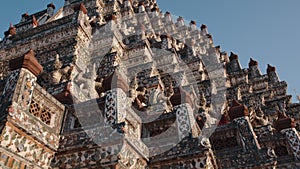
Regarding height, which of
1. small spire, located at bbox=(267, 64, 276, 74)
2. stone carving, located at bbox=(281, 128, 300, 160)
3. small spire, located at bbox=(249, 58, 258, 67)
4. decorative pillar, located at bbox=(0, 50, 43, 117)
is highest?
small spire, located at bbox=(249, 58, 258, 67)

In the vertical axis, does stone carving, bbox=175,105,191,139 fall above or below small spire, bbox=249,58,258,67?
below

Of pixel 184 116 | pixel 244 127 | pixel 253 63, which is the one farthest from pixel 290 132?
pixel 253 63

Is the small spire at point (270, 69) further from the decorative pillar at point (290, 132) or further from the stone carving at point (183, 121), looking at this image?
the stone carving at point (183, 121)

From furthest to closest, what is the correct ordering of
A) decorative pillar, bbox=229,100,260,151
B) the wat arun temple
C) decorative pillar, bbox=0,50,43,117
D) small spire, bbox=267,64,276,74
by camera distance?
small spire, bbox=267,64,276,74, decorative pillar, bbox=229,100,260,151, the wat arun temple, decorative pillar, bbox=0,50,43,117

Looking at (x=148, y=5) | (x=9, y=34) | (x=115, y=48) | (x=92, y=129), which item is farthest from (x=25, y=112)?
(x=148, y=5)

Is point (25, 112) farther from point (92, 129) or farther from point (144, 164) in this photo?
point (144, 164)

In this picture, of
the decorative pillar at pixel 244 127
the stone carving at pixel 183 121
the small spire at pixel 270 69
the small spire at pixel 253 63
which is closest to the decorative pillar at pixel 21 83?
the stone carving at pixel 183 121

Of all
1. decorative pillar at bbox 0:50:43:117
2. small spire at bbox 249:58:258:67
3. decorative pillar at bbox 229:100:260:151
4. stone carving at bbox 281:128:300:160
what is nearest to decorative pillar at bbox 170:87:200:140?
decorative pillar at bbox 229:100:260:151

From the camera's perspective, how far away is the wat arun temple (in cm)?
533

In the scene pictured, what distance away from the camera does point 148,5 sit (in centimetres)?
3597

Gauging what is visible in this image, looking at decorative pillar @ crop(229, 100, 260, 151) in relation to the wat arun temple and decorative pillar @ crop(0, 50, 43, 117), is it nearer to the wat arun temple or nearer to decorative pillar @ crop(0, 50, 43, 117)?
the wat arun temple

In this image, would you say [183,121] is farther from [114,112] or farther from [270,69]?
[270,69]

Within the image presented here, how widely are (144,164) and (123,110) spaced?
52.8 inches

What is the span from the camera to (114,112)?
20.3 ft
